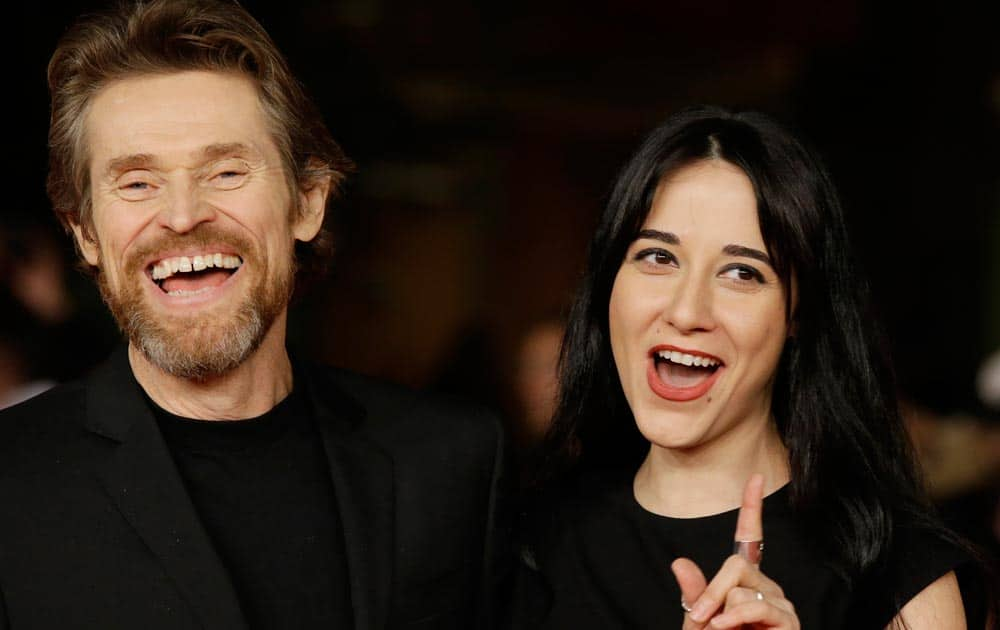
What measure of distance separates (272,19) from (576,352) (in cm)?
427

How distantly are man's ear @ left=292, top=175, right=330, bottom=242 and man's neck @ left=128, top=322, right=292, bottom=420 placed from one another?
21 centimetres

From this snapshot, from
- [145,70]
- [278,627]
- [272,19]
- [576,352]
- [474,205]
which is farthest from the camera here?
[474,205]

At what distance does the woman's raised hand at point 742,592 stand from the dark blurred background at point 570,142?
14.3 feet

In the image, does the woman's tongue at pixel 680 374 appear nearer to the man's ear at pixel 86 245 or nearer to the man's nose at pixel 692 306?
the man's nose at pixel 692 306

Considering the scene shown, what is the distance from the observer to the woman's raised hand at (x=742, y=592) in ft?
6.05

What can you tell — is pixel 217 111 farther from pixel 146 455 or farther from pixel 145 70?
pixel 146 455

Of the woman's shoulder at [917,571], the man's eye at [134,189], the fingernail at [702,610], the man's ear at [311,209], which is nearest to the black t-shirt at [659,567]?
the woman's shoulder at [917,571]

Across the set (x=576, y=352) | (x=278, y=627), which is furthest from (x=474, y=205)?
(x=278, y=627)

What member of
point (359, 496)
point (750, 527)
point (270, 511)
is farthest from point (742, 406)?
point (270, 511)

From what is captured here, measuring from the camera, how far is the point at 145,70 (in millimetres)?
2328

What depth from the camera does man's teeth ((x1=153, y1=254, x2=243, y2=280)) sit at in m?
2.26

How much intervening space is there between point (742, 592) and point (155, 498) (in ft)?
3.18

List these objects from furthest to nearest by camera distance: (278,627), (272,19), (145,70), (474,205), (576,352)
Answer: (474,205) → (272,19) → (576,352) → (145,70) → (278,627)

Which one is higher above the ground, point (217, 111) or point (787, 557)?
point (217, 111)
